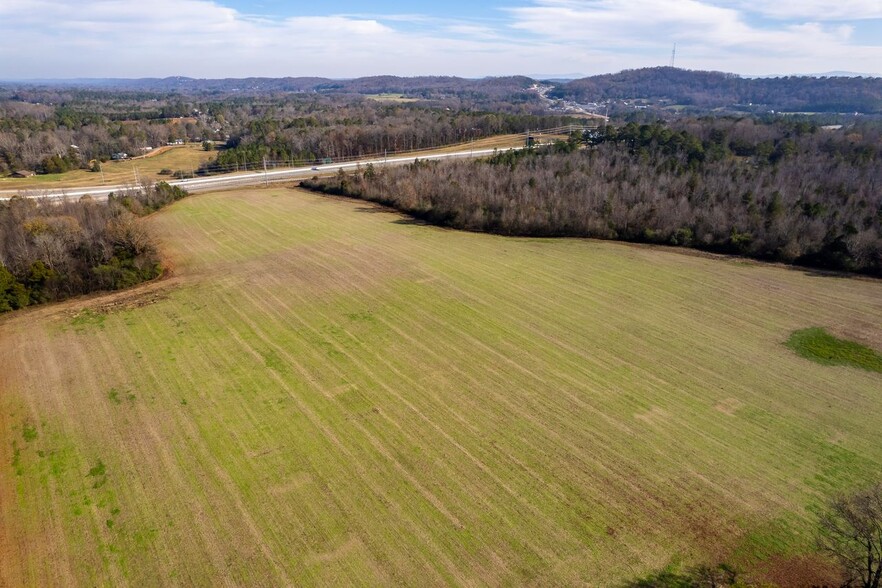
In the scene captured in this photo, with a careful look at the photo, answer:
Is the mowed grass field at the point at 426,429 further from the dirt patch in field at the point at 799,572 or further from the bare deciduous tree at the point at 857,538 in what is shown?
the bare deciduous tree at the point at 857,538

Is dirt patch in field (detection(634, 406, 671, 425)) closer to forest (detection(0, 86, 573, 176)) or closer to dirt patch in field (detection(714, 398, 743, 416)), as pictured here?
dirt patch in field (detection(714, 398, 743, 416))

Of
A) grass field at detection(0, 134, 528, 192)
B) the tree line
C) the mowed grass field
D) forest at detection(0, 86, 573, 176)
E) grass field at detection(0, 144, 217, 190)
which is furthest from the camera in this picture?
forest at detection(0, 86, 573, 176)

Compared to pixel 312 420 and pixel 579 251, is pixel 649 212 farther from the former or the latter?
pixel 312 420

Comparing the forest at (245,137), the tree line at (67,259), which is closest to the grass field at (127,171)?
the forest at (245,137)

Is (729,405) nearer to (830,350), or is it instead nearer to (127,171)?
(830,350)

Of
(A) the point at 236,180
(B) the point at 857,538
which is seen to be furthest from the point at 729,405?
(A) the point at 236,180

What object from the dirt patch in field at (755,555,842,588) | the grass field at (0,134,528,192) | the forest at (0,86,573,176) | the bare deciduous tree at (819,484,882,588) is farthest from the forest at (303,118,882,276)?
the dirt patch in field at (755,555,842,588)
